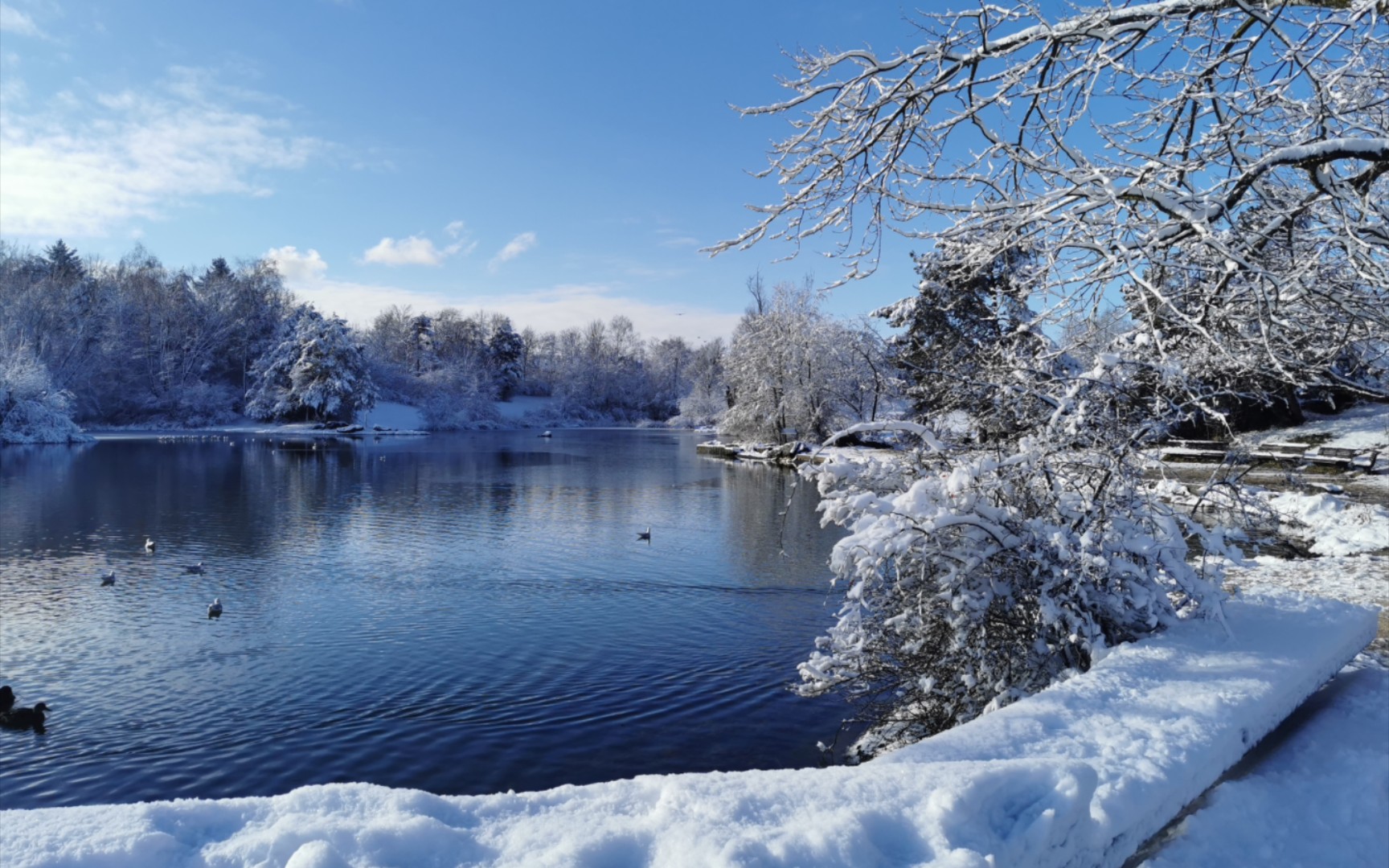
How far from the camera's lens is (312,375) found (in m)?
62.6

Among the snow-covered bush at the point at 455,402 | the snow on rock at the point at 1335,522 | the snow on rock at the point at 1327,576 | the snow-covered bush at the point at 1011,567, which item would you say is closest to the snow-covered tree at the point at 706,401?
the snow-covered bush at the point at 455,402

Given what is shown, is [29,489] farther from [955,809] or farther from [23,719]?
[955,809]

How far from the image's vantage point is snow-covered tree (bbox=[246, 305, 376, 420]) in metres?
62.1

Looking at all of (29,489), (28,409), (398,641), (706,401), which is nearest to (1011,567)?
(398,641)

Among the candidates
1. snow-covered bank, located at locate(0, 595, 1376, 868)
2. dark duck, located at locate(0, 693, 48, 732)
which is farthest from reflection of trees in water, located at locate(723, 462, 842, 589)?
dark duck, located at locate(0, 693, 48, 732)

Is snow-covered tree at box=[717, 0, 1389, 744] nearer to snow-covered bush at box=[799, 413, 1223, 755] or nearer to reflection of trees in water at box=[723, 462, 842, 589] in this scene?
snow-covered bush at box=[799, 413, 1223, 755]

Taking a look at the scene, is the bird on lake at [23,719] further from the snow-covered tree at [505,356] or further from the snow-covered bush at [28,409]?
the snow-covered tree at [505,356]

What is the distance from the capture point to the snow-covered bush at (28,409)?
4397cm

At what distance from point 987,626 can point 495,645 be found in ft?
24.6

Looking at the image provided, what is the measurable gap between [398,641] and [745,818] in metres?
10.1

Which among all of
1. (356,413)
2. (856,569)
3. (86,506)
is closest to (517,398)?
(356,413)

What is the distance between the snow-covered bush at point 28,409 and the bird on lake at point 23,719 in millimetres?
43721

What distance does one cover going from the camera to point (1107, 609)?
216 inches

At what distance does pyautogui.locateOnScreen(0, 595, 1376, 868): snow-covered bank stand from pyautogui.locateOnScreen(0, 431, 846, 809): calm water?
184 inches
